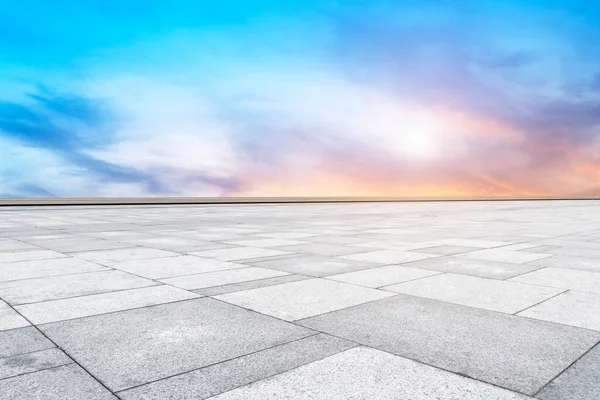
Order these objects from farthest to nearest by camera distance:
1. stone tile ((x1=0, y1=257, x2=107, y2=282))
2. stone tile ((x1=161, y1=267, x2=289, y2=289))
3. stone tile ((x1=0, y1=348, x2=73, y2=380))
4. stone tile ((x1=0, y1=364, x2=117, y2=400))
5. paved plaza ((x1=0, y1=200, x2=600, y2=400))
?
stone tile ((x1=0, y1=257, x2=107, y2=282)) → stone tile ((x1=161, y1=267, x2=289, y2=289)) → stone tile ((x1=0, y1=348, x2=73, y2=380)) → paved plaza ((x1=0, y1=200, x2=600, y2=400)) → stone tile ((x1=0, y1=364, x2=117, y2=400))

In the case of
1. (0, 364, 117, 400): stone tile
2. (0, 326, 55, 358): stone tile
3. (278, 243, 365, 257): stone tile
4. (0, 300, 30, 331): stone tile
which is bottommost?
(0, 364, 117, 400): stone tile

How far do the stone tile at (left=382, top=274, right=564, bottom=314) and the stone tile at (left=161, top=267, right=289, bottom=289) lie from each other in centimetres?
199

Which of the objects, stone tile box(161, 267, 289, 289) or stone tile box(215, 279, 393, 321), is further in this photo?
stone tile box(161, 267, 289, 289)

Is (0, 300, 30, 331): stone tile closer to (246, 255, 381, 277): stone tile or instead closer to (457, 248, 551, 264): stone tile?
(246, 255, 381, 277): stone tile

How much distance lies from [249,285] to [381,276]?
6.77 ft

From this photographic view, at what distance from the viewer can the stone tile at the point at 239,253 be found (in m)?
8.84

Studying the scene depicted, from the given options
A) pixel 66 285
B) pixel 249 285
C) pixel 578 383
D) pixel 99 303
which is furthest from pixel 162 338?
pixel 578 383

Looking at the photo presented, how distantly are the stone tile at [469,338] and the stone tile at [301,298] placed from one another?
24 cm

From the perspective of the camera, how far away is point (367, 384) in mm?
3148

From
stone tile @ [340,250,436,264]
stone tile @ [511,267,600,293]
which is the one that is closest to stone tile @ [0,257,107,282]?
stone tile @ [340,250,436,264]

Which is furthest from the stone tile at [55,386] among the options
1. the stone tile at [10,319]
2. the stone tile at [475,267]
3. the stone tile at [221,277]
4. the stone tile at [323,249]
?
the stone tile at [323,249]

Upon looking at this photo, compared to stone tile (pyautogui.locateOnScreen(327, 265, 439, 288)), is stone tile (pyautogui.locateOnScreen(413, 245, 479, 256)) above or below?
above

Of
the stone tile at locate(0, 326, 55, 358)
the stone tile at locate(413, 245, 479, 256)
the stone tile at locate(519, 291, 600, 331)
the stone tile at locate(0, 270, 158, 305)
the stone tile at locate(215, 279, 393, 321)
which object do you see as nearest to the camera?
the stone tile at locate(0, 326, 55, 358)

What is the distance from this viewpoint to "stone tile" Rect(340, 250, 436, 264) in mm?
8523
